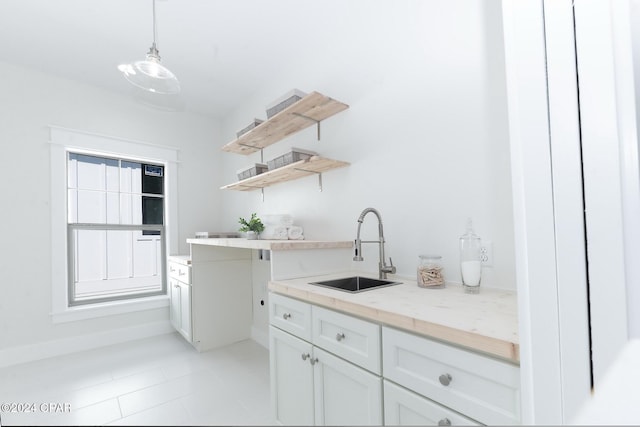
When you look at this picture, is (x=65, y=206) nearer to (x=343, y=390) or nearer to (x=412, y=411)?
(x=343, y=390)

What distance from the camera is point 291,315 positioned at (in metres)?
1.15

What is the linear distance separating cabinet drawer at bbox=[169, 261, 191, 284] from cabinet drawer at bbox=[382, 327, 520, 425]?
192 cm

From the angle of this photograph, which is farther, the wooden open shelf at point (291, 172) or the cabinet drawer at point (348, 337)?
the wooden open shelf at point (291, 172)

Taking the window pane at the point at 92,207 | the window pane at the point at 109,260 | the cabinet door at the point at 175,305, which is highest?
the window pane at the point at 92,207

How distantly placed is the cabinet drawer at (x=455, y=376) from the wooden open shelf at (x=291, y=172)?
1.14 metres

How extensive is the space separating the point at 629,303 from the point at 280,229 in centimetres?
172

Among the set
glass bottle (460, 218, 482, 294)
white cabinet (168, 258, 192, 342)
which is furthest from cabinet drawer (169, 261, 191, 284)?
glass bottle (460, 218, 482, 294)

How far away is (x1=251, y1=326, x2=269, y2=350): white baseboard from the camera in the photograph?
7.47 ft

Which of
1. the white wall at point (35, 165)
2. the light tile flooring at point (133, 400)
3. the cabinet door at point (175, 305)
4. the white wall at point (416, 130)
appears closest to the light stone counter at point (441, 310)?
the white wall at point (416, 130)

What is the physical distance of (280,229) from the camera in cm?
198

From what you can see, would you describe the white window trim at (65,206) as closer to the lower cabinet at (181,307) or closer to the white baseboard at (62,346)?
the lower cabinet at (181,307)

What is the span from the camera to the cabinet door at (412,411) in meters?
0.65

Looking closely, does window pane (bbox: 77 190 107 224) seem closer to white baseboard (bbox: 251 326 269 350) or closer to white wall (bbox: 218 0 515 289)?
white wall (bbox: 218 0 515 289)

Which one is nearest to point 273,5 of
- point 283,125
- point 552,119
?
point 283,125
